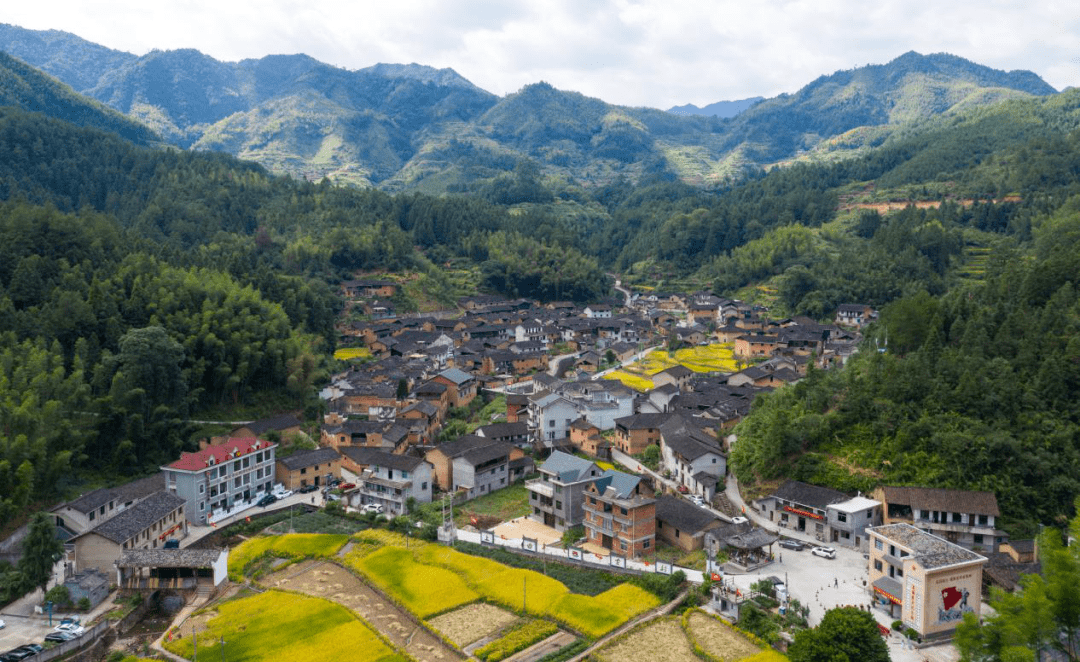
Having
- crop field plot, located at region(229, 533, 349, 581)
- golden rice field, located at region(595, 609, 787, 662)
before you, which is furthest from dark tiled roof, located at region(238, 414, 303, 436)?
golden rice field, located at region(595, 609, 787, 662)

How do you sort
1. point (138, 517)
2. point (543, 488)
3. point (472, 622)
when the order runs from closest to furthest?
1. point (472, 622)
2. point (138, 517)
3. point (543, 488)

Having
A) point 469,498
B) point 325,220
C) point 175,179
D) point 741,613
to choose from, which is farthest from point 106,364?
point 175,179

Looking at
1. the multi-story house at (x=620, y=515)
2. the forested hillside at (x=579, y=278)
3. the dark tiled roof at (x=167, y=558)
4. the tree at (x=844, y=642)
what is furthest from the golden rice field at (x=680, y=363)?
the tree at (x=844, y=642)

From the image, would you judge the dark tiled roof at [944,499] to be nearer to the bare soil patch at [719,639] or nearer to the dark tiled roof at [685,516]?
the dark tiled roof at [685,516]

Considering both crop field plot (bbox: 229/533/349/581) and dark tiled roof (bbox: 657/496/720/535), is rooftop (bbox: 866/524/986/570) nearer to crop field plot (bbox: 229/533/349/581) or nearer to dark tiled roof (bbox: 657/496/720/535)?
dark tiled roof (bbox: 657/496/720/535)

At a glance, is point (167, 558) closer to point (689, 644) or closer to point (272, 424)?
point (272, 424)

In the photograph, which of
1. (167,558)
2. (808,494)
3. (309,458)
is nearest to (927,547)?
(808,494)

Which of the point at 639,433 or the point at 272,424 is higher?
the point at 272,424
